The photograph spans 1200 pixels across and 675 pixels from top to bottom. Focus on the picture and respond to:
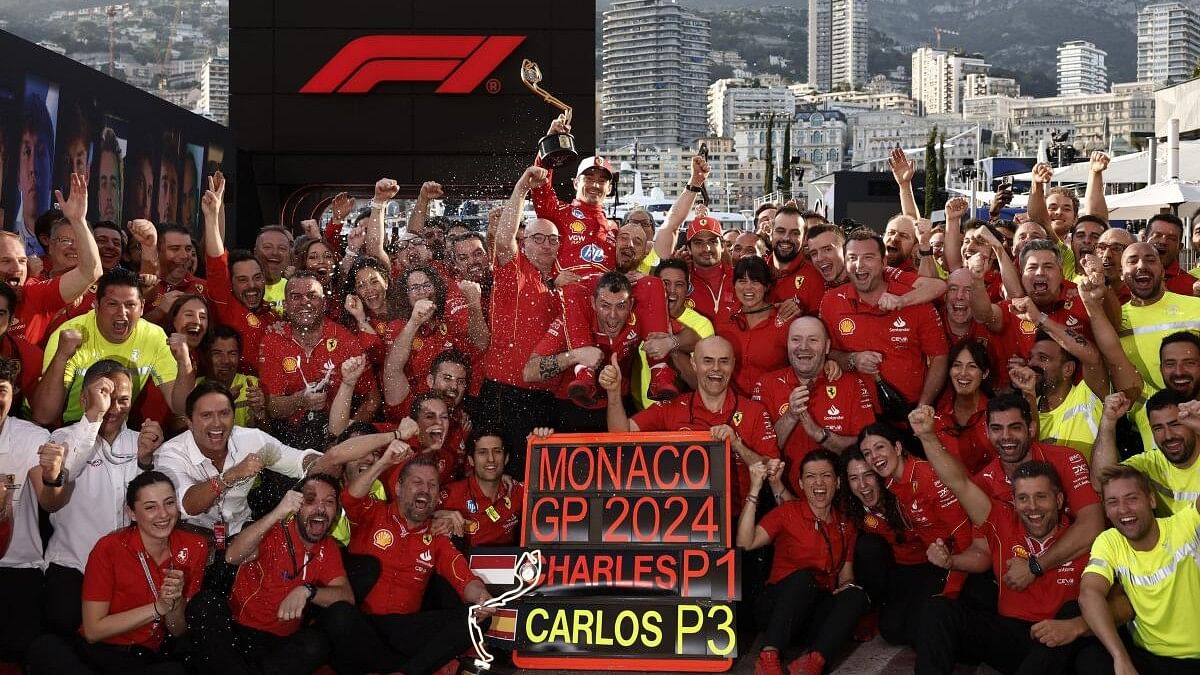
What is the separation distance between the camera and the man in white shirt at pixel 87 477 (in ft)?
20.3

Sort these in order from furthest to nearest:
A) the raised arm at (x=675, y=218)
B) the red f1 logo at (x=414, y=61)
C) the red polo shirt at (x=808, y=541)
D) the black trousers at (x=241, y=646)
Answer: the red f1 logo at (x=414, y=61), the raised arm at (x=675, y=218), the red polo shirt at (x=808, y=541), the black trousers at (x=241, y=646)

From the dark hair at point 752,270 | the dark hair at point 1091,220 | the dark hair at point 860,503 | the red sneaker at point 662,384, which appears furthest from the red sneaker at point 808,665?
the dark hair at point 1091,220

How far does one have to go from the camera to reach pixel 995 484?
657cm

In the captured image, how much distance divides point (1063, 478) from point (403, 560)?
12.0 ft

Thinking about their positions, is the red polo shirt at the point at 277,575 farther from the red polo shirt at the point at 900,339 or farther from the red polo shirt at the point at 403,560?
the red polo shirt at the point at 900,339

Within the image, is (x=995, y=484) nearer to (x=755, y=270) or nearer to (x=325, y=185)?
(x=755, y=270)

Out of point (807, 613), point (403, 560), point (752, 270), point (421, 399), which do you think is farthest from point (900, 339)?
point (403, 560)

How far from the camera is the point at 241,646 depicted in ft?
20.4

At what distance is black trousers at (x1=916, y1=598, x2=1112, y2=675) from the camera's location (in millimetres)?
5901

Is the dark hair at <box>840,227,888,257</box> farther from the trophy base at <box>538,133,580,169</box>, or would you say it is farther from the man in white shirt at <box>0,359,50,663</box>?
the man in white shirt at <box>0,359,50,663</box>

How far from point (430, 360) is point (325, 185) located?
26.6 feet

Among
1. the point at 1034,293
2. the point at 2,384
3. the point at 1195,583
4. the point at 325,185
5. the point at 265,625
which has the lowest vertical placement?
the point at 265,625

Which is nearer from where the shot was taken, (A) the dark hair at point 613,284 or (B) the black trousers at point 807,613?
(B) the black trousers at point 807,613

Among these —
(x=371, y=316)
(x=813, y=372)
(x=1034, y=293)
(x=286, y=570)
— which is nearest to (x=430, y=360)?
(x=371, y=316)
